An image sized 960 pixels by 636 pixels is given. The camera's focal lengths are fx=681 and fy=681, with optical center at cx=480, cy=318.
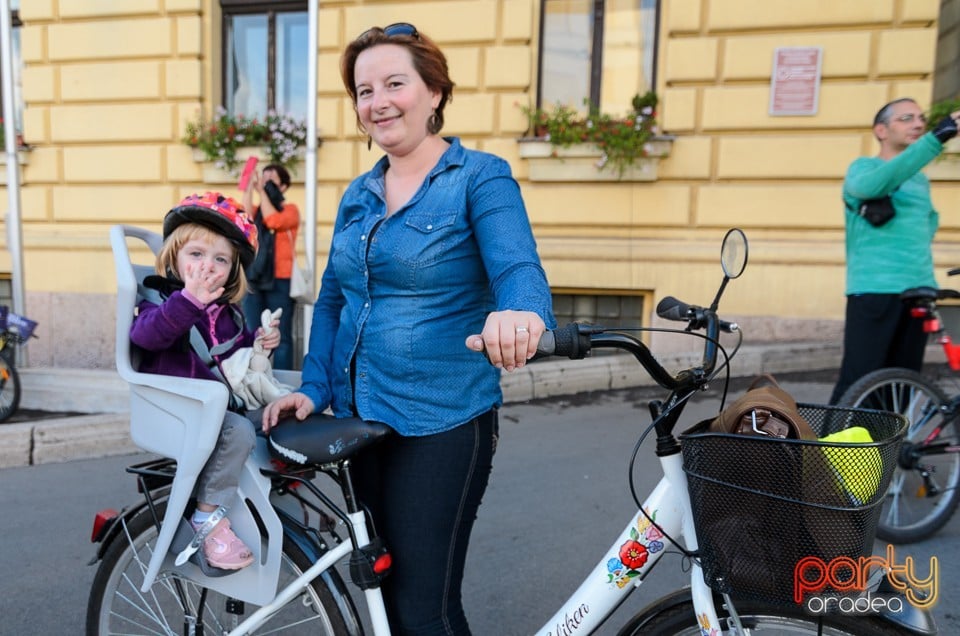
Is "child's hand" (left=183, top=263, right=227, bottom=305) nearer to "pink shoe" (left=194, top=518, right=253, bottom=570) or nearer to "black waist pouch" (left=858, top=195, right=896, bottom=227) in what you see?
"pink shoe" (left=194, top=518, right=253, bottom=570)

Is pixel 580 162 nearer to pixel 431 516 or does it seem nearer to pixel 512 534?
pixel 512 534

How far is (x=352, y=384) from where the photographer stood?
165 centimetres

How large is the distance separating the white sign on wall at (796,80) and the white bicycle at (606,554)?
6.03m

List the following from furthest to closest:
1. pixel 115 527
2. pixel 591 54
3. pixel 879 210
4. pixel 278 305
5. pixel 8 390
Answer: pixel 591 54, pixel 278 305, pixel 8 390, pixel 879 210, pixel 115 527

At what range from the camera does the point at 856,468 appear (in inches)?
43.3

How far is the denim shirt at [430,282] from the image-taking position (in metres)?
1.45

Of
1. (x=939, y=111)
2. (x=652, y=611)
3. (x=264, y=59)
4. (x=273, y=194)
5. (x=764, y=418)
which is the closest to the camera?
(x=764, y=418)

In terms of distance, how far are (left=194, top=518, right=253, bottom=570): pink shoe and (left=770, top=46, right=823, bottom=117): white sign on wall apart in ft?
21.7

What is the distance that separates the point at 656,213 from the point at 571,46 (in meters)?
2.09

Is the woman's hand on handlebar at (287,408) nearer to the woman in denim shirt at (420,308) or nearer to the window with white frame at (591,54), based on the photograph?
the woman in denim shirt at (420,308)

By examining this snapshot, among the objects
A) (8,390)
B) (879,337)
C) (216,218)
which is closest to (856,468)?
(216,218)

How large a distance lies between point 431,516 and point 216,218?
3.06ft

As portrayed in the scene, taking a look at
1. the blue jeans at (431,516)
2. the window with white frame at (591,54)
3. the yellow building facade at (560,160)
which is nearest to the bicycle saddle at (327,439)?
the blue jeans at (431,516)

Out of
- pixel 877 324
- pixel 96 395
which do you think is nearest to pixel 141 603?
pixel 877 324
